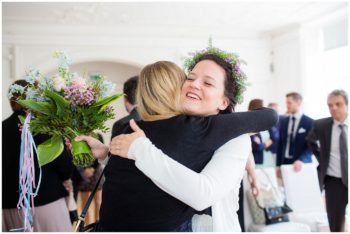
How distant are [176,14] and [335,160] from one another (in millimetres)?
4781

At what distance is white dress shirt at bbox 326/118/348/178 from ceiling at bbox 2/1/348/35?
3.60 meters

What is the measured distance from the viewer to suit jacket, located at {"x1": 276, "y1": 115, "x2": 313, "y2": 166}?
5138 millimetres

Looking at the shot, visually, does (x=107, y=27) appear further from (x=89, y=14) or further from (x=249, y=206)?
(x=249, y=206)

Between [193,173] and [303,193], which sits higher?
[193,173]

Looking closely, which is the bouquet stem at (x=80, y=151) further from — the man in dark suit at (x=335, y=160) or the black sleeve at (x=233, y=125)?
the man in dark suit at (x=335, y=160)

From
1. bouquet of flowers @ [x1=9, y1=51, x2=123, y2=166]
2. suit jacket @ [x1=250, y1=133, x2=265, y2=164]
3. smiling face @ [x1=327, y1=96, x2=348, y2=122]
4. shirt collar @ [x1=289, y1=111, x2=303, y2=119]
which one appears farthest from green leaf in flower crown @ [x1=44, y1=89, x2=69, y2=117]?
shirt collar @ [x1=289, y1=111, x2=303, y2=119]

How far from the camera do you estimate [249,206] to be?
3.61 meters

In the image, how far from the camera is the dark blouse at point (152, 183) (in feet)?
4.13

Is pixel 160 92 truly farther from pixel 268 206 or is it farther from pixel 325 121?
pixel 325 121

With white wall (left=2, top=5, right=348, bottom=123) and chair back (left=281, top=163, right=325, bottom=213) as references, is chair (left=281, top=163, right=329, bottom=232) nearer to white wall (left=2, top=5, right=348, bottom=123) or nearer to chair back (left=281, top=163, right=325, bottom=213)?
chair back (left=281, top=163, right=325, bottom=213)

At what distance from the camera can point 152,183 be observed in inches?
49.6

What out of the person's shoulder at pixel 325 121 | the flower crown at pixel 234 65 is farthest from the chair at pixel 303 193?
the flower crown at pixel 234 65

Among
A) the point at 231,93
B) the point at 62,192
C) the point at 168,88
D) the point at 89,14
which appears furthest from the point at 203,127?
A: the point at 89,14

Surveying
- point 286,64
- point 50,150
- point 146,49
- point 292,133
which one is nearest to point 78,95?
point 50,150
